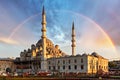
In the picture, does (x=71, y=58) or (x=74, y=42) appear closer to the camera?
(x=71, y=58)

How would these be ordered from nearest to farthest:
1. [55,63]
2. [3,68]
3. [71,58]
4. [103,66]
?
[71,58] → [55,63] → [103,66] → [3,68]

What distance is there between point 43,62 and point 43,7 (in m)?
18.9

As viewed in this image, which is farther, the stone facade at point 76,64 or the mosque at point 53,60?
the mosque at point 53,60

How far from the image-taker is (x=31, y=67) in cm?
8931

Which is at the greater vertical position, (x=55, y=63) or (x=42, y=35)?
(x=42, y=35)

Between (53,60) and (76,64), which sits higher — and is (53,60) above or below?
above

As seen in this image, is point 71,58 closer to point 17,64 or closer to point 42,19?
point 42,19

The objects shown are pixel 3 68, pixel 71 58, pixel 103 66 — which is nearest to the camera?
pixel 71 58

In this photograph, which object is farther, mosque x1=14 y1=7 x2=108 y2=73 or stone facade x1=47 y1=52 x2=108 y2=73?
mosque x1=14 y1=7 x2=108 y2=73

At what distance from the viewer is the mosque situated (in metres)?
72.3

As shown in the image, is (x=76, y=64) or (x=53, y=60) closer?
(x=76, y=64)

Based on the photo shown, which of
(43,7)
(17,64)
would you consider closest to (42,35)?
(43,7)

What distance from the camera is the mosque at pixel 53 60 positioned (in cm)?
7231

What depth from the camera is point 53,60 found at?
7994cm
